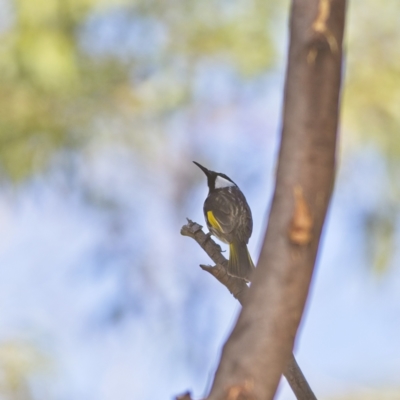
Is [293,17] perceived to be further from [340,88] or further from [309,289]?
[309,289]

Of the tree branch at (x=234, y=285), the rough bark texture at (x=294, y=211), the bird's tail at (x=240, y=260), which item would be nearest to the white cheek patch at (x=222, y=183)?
the bird's tail at (x=240, y=260)

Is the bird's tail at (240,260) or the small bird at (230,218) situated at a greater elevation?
the small bird at (230,218)

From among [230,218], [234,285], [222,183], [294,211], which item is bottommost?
[294,211]

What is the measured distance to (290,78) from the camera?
1.76 ft

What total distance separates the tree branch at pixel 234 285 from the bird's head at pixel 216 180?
72cm

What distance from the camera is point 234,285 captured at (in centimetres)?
107

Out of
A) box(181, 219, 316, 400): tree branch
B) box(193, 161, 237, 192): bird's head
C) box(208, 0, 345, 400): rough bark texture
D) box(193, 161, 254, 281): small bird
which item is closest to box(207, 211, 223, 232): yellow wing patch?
box(193, 161, 254, 281): small bird

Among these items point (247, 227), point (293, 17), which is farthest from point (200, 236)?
point (293, 17)

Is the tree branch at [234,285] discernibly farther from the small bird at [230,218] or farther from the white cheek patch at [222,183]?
the white cheek patch at [222,183]

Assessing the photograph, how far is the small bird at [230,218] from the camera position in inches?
71.5

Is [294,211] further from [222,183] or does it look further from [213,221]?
[222,183]

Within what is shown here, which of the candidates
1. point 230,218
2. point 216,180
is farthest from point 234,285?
point 216,180

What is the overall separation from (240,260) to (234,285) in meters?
0.61

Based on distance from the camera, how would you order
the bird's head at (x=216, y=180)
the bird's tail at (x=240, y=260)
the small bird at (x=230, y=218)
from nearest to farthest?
the bird's tail at (x=240, y=260) → the small bird at (x=230, y=218) → the bird's head at (x=216, y=180)
